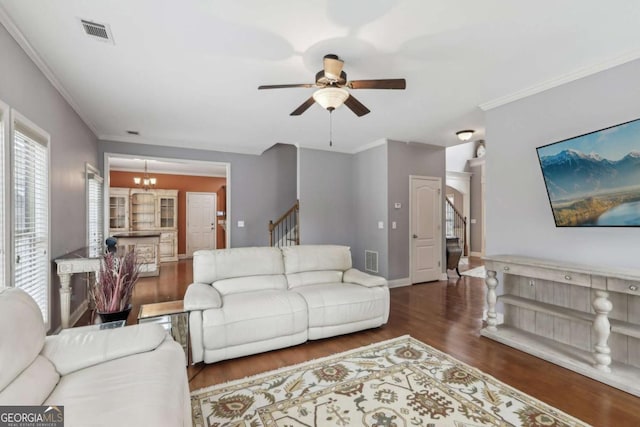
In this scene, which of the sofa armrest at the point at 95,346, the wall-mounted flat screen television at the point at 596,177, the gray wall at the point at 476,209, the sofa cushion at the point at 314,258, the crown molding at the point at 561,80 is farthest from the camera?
the gray wall at the point at 476,209

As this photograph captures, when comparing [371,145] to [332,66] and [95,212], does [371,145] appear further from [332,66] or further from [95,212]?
[95,212]

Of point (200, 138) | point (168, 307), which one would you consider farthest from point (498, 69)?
point (200, 138)

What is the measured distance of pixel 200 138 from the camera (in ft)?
17.7

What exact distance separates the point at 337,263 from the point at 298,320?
1116mm

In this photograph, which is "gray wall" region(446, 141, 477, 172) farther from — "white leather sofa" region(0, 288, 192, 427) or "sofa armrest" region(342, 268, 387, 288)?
"white leather sofa" region(0, 288, 192, 427)

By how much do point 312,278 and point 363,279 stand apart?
0.61 m

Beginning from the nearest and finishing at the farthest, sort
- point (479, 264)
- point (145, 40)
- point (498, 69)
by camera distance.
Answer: point (145, 40) → point (498, 69) → point (479, 264)

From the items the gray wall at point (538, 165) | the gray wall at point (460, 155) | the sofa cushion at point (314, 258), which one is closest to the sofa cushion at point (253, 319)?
the sofa cushion at point (314, 258)

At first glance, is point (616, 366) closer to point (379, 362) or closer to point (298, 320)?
point (379, 362)

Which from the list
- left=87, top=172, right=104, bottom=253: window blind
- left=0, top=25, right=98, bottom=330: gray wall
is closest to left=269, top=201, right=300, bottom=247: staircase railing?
left=87, top=172, right=104, bottom=253: window blind

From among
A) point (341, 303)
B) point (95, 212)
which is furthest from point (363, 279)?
point (95, 212)

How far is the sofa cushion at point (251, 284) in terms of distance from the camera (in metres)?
3.20

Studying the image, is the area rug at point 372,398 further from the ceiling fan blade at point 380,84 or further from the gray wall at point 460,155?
the gray wall at point 460,155

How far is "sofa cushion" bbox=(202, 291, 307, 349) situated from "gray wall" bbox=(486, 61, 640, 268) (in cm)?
251
